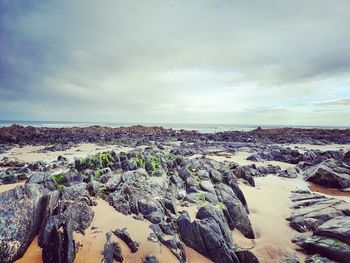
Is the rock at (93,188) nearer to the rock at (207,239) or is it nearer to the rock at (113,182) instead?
the rock at (113,182)

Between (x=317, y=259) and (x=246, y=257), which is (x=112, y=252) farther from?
(x=317, y=259)

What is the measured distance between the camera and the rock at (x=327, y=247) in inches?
227

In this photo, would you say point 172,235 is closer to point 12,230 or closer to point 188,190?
point 188,190

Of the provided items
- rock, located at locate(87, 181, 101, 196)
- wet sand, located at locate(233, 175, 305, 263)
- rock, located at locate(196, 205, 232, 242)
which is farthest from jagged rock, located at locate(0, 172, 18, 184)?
wet sand, located at locate(233, 175, 305, 263)

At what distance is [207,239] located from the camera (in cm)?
617

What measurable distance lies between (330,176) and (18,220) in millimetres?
15303

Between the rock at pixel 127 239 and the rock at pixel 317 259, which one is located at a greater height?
the rock at pixel 127 239

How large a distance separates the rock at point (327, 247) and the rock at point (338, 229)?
0.45ft

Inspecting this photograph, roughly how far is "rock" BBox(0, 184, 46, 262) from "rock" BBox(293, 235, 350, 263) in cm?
752

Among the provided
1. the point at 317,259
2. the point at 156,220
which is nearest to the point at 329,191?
the point at 317,259

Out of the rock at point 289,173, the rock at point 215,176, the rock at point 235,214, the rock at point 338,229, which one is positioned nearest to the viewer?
the rock at point 338,229

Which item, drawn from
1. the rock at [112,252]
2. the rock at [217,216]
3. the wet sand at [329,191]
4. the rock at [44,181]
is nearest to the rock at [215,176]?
the rock at [217,216]

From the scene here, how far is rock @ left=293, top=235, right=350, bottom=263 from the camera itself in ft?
18.9

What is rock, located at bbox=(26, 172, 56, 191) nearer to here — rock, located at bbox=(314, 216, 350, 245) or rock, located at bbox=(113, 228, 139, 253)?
rock, located at bbox=(113, 228, 139, 253)
